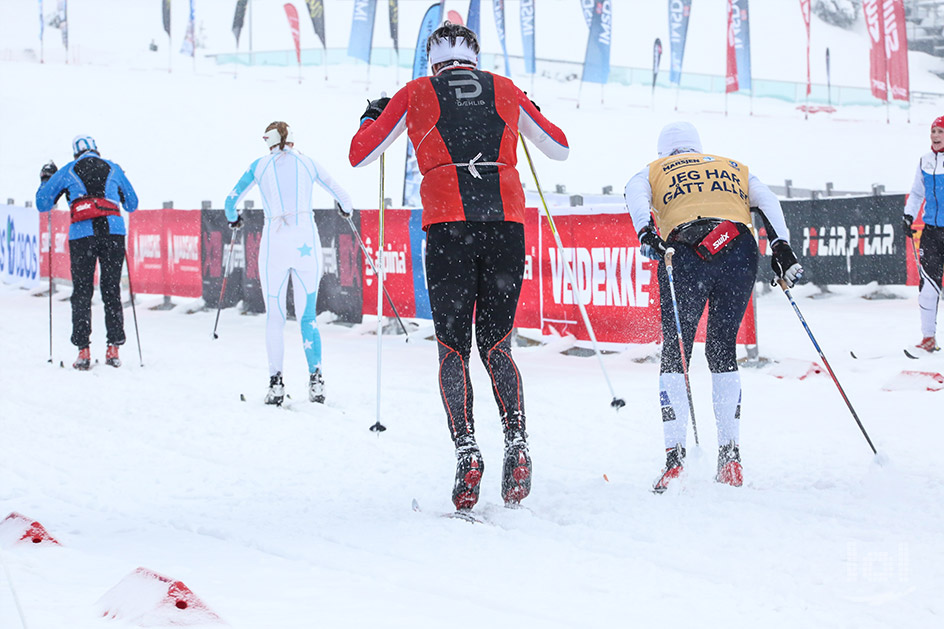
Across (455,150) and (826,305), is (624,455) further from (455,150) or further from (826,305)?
(826,305)

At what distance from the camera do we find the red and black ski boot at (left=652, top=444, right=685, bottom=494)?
3979 millimetres

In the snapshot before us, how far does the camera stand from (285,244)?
6.39 metres

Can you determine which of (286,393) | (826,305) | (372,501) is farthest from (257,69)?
(372,501)

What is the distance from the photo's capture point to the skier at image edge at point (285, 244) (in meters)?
6.39

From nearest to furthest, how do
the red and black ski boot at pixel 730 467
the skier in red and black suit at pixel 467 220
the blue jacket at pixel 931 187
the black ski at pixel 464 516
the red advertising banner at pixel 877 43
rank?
the black ski at pixel 464 516
the skier in red and black suit at pixel 467 220
the red and black ski boot at pixel 730 467
the blue jacket at pixel 931 187
the red advertising banner at pixel 877 43

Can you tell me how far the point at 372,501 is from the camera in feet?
13.1

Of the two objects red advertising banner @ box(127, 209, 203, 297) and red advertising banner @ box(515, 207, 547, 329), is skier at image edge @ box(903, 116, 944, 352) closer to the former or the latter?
red advertising banner @ box(515, 207, 547, 329)

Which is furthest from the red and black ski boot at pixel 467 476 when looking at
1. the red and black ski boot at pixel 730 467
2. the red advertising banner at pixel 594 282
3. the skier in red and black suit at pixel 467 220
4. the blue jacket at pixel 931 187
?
the blue jacket at pixel 931 187

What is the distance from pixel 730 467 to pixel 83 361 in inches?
239

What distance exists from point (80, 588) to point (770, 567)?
2.11m

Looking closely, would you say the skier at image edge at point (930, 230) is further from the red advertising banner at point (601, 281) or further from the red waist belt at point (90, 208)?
the red waist belt at point (90, 208)

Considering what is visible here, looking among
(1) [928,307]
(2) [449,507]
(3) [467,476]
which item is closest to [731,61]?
(1) [928,307]

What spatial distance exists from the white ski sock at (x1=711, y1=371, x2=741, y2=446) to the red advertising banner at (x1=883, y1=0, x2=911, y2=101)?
92.3 ft

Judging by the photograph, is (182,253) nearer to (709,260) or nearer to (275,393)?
(275,393)
